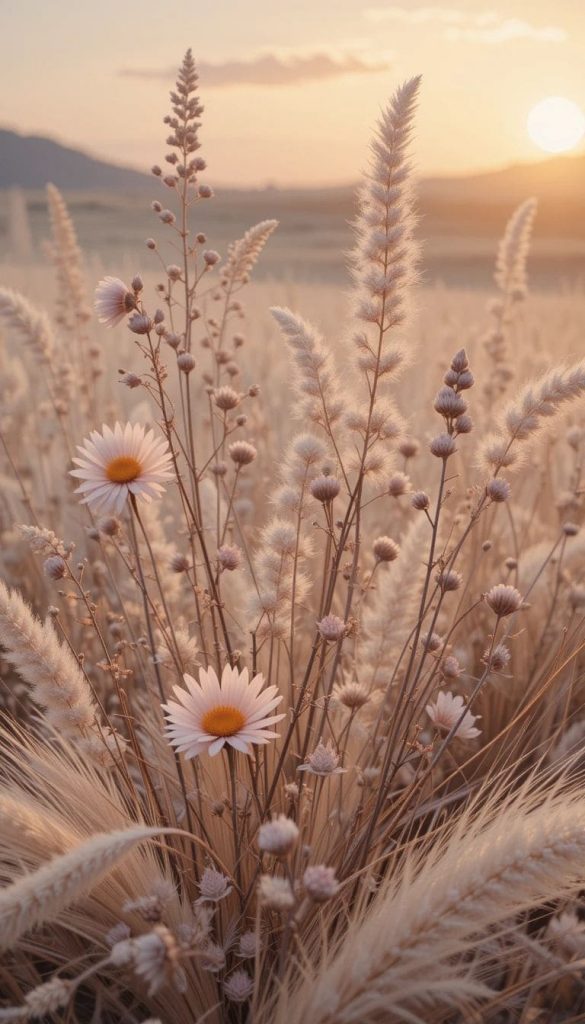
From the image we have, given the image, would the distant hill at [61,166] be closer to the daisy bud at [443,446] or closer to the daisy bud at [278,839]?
the daisy bud at [443,446]

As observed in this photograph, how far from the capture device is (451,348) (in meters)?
5.35

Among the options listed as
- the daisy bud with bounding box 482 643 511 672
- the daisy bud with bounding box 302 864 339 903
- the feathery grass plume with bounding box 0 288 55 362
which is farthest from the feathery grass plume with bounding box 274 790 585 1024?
the feathery grass plume with bounding box 0 288 55 362

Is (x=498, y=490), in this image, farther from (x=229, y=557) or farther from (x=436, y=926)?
(x=436, y=926)

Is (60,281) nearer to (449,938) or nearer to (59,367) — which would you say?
(59,367)

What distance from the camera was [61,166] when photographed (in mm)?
154375

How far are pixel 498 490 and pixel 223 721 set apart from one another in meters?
0.62

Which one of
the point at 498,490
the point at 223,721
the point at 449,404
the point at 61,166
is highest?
the point at 61,166

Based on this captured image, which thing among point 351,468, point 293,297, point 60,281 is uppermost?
point 293,297

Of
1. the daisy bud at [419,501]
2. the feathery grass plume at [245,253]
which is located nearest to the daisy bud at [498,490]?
the daisy bud at [419,501]

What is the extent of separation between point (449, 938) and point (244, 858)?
0.57m

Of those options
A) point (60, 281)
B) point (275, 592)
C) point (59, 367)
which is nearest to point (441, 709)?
point (275, 592)

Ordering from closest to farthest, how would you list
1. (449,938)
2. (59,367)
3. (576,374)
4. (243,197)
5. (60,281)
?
(449,938), (576,374), (59,367), (60,281), (243,197)

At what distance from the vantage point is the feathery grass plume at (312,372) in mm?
1723

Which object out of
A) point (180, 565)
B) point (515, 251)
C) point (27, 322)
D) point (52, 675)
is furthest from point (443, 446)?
point (515, 251)
